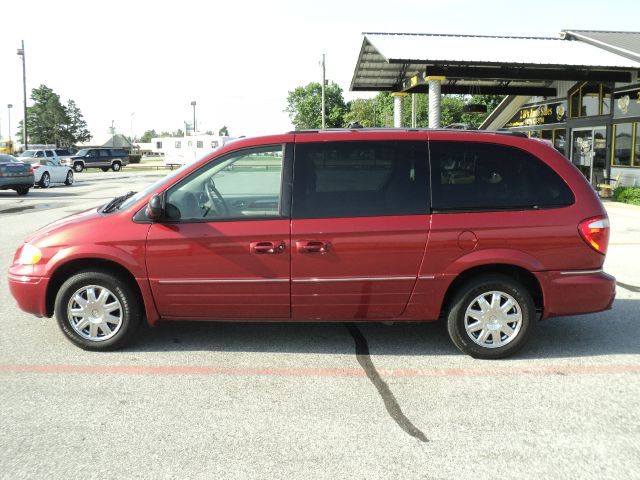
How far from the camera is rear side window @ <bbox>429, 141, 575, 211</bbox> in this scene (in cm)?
467

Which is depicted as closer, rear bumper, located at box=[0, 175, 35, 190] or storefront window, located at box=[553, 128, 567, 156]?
rear bumper, located at box=[0, 175, 35, 190]

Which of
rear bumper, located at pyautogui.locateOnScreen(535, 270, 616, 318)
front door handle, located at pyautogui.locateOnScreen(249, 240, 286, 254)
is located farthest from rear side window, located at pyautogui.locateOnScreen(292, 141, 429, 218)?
rear bumper, located at pyautogui.locateOnScreen(535, 270, 616, 318)

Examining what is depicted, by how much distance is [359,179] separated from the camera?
15.3 feet

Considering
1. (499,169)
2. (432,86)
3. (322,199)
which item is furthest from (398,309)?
(432,86)

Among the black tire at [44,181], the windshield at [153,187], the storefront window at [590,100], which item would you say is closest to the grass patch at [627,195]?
the storefront window at [590,100]

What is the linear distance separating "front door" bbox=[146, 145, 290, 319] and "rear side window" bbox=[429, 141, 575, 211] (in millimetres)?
1256

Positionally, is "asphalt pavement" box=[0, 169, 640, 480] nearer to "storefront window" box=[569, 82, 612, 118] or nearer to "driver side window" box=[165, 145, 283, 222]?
"driver side window" box=[165, 145, 283, 222]

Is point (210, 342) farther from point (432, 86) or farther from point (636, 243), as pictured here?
point (432, 86)

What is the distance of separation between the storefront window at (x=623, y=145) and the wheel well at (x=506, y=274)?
16146 millimetres

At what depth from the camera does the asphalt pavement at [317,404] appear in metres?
3.15

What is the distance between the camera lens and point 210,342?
5188 millimetres

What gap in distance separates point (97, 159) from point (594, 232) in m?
48.2

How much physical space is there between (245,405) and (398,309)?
147 centimetres

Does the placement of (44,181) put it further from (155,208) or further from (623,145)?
(155,208)
